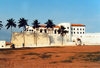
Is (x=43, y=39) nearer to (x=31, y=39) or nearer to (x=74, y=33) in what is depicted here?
(x=31, y=39)

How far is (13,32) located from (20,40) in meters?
5.11

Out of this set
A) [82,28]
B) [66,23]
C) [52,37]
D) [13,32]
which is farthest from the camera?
[82,28]

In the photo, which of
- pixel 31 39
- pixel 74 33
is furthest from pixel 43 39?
pixel 74 33

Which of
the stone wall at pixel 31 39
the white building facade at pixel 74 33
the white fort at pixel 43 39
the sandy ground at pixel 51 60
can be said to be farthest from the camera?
the white building facade at pixel 74 33

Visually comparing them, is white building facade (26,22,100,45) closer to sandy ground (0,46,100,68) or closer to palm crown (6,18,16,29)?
palm crown (6,18,16,29)

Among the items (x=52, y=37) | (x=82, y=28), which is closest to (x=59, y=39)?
(x=52, y=37)

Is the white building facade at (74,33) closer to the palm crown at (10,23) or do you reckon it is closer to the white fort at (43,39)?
the white fort at (43,39)

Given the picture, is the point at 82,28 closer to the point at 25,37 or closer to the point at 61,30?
the point at 61,30

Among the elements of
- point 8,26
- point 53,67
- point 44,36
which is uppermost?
point 8,26

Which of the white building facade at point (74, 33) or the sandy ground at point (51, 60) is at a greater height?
the white building facade at point (74, 33)

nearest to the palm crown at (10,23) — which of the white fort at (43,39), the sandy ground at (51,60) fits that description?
the white fort at (43,39)

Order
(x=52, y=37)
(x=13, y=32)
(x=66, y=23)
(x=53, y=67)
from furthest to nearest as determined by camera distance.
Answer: (x=66, y=23) → (x=52, y=37) → (x=13, y=32) → (x=53, y=67)

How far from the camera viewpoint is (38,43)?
222 ft

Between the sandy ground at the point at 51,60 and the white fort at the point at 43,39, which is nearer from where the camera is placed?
the sandy ground at the point at 51,60
